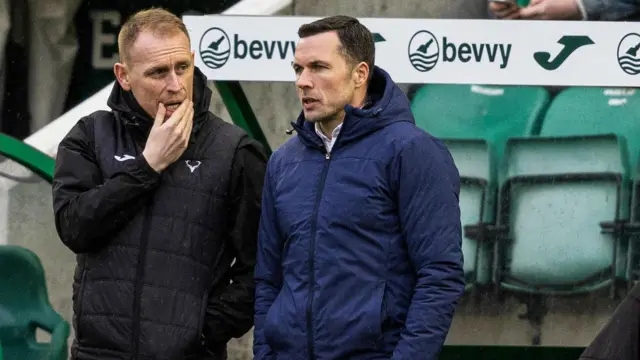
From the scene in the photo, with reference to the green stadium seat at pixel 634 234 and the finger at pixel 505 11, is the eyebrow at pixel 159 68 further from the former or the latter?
the green stadium seat at pixel 634 234

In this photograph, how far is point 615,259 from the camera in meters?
5.83

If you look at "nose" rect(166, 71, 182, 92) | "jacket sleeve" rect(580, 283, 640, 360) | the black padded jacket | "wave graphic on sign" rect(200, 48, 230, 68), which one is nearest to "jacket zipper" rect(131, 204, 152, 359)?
the black padded jacket

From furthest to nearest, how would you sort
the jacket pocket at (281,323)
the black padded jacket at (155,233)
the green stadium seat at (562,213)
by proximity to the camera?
the green stadium seat at (562,213) → the black padded jacket at (155,233) → the jacket pocket at (281,323)

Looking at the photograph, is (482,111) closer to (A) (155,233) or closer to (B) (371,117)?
(B) (371,117)

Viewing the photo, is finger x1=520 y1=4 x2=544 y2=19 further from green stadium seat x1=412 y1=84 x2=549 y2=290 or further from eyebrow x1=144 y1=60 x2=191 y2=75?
eyebrow x1=144 y1=60 x2=191 y2=75

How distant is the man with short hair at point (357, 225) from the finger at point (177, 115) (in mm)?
368

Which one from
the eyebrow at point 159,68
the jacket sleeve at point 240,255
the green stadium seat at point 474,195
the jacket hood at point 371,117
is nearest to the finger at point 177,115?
the eyebrow at point 159,68

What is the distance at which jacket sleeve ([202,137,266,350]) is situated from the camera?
3.92 meters

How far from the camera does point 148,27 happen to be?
12.8 feet

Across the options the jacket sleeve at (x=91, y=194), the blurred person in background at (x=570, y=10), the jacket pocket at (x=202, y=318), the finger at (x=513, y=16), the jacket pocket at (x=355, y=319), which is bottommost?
the jacket pocket at (x=202, y=318)

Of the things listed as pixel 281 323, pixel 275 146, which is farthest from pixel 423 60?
pixel 281 323

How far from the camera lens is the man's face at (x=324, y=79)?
12.1 feet

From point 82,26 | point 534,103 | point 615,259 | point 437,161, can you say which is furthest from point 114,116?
point 615,259

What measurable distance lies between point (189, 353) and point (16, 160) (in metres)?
2.42
